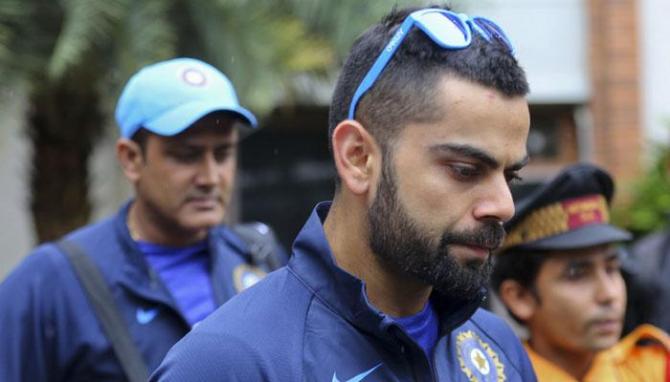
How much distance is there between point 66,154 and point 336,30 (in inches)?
62.5

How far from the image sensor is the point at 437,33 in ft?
7.20

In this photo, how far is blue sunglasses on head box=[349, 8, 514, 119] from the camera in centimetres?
220

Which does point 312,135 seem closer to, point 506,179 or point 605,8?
point 605,8

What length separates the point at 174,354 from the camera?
6.82 feet

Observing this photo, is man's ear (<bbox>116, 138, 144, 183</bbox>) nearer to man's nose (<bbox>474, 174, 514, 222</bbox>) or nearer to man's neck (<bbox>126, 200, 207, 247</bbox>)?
man's neck (<bbox>126, 200, 207, 247</bbox>)

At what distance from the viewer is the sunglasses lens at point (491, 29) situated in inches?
89.4

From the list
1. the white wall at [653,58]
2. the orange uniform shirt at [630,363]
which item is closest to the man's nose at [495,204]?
the orange uniform shirt at [630,363]

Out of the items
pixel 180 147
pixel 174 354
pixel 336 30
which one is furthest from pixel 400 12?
pixel 336 30

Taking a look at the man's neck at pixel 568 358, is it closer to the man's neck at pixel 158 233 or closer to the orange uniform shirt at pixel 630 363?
the orange uniform shirt at pixel 630 363

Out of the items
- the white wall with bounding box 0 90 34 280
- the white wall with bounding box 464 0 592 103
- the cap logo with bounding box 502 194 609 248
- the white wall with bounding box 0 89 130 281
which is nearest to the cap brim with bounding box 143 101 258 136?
the cap logo with bounding box 502 194 609 248

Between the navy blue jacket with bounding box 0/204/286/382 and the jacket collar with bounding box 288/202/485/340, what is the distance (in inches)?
52.7

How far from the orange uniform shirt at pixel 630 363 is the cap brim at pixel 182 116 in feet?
3.90

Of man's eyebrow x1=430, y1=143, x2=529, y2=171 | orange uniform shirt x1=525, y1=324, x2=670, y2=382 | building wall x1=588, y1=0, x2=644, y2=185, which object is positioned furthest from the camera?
building wall x1=588, y1=0, x2=644, y2=185

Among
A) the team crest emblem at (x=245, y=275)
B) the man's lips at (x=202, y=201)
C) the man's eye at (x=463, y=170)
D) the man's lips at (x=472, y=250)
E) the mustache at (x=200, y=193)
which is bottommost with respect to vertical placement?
the team crest emblem at (x=245, y=275)
